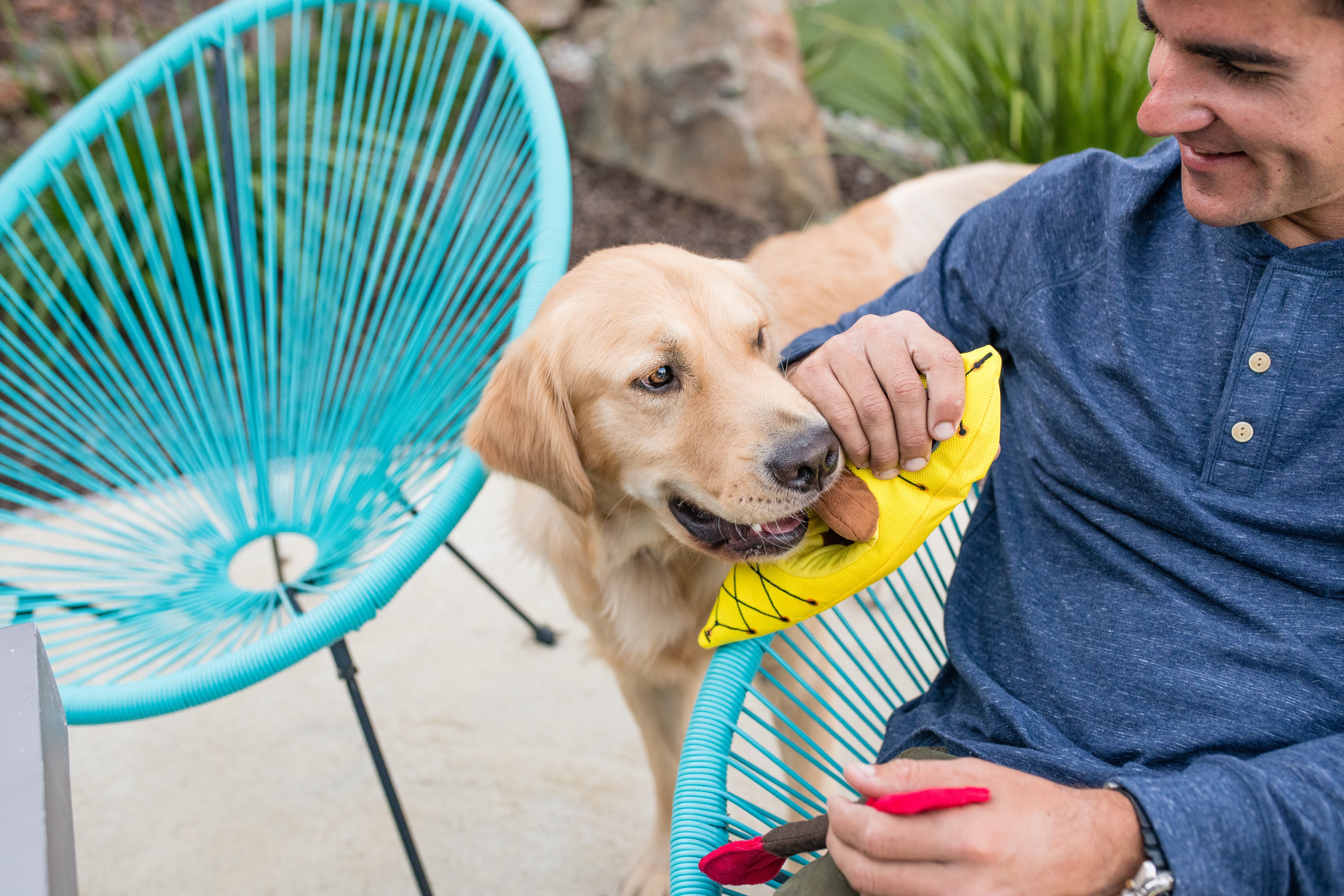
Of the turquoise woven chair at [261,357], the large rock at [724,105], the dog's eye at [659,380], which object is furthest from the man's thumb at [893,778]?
the large rock at [724,105]

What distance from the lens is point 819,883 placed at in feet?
3.33

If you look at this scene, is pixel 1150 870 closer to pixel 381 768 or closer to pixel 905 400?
pixel 905 400

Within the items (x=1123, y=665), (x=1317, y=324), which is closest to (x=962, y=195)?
(x=1317, y=324)

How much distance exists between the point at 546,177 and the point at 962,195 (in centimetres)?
121

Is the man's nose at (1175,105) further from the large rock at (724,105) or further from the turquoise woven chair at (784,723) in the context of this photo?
the large rock at (724,105)

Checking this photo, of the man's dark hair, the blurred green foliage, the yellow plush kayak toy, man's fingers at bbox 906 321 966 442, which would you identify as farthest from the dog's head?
the blurred green foliage

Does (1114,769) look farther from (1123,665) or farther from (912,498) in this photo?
(912,498)

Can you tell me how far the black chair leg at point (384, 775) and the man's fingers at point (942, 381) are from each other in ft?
3.83

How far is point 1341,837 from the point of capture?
0.87 metres

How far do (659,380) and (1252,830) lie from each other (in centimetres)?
101

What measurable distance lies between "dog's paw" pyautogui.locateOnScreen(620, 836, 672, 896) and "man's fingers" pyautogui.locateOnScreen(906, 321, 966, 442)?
123cm

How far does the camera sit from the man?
875 mm

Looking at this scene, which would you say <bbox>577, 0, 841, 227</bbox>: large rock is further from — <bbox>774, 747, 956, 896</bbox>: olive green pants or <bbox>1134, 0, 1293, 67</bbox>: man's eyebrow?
<bbox>774, 747, 956, 896</bbox>: olive green pants

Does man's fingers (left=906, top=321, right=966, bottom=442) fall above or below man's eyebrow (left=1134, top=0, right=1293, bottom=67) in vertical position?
below
